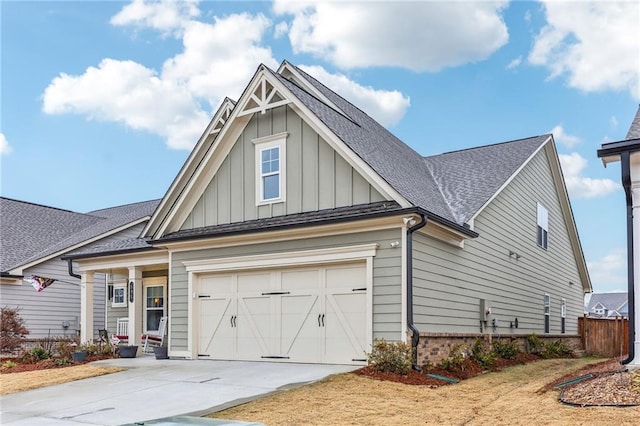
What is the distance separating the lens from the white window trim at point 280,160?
16.2 meters

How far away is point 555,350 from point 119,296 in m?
14.6

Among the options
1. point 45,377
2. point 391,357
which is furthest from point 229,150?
point 391,357

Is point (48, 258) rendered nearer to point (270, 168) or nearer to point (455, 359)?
point (270, 168)

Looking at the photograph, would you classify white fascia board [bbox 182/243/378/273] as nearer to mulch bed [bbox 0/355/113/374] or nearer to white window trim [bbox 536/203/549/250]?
mulch bed [bbox 0/355/113/374]

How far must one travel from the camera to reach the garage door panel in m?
15.0

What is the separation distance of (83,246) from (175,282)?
32.7 ft

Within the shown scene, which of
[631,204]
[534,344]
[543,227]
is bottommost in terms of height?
[534,344]

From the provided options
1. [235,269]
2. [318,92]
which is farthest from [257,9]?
[235,269]

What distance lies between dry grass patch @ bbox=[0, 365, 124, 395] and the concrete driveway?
1.47 ft

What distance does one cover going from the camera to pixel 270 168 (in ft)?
54.4

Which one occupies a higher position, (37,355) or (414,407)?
(414,407)

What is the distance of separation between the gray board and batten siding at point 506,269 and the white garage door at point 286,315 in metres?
1.51

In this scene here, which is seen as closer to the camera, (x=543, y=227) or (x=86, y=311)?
(x=86, y=311)

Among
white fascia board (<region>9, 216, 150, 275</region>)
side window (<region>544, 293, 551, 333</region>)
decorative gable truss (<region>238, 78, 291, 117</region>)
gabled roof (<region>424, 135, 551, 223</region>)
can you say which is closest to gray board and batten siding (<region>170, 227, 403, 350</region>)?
gabled roof (<region>424, 135, 551, 223</region>)
